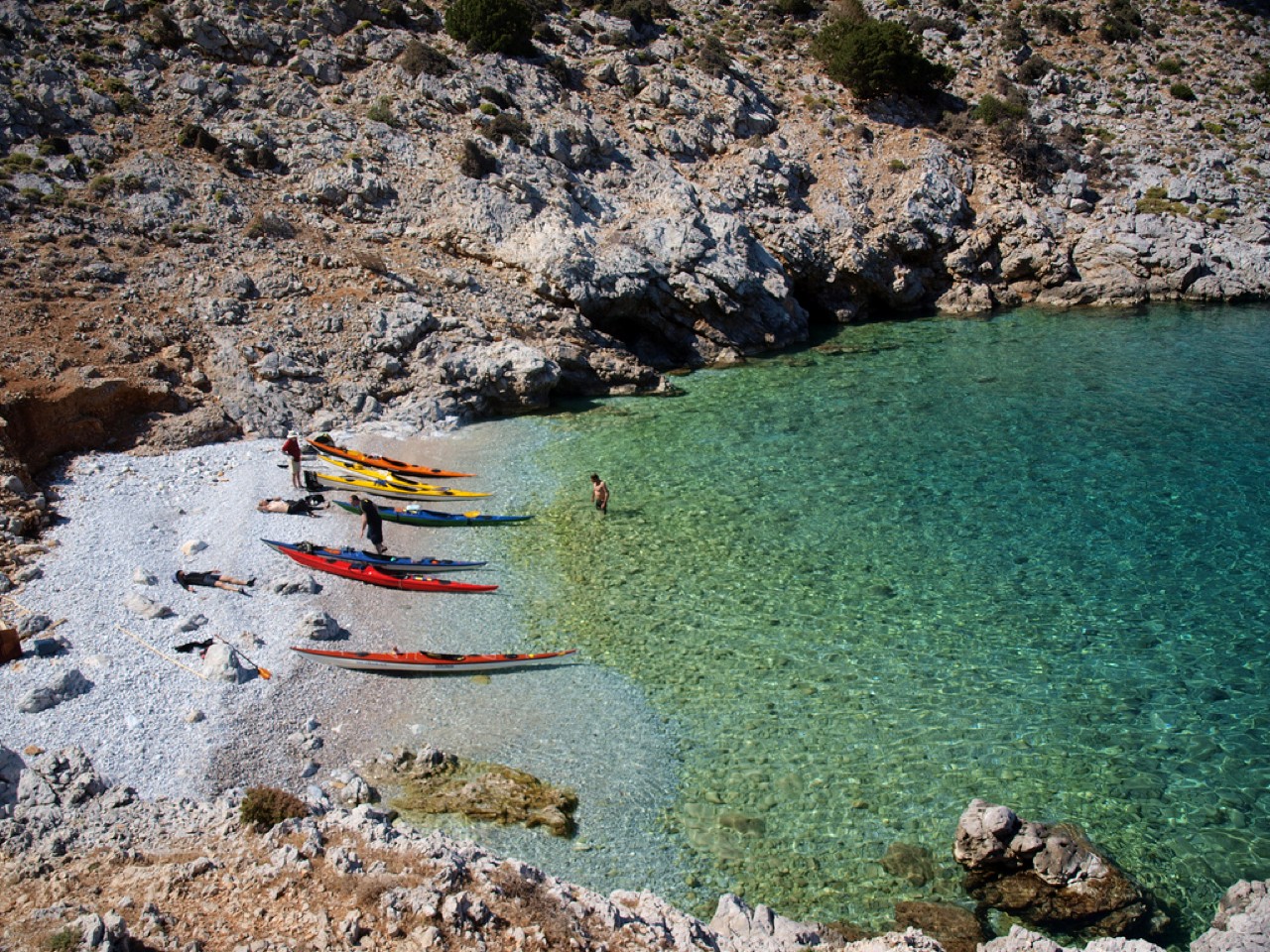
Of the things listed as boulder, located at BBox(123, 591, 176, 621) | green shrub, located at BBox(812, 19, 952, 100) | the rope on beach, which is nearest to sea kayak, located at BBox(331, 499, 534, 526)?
boulder, located at BBox(123, 591, 176, 621)

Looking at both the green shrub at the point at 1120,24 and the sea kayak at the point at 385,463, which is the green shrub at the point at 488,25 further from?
the green shrub at the point at 1120,24

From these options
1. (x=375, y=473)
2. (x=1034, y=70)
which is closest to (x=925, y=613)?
(x=375, y=473)

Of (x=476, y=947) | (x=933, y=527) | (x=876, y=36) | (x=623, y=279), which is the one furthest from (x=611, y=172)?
(x=476, y=947)

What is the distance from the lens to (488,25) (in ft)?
144

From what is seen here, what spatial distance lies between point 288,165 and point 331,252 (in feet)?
22.6

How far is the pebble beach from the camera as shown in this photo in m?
12.1

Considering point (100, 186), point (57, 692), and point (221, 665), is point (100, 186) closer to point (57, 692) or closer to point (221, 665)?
point (57, 692)

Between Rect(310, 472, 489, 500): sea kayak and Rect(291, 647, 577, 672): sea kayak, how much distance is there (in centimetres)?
803

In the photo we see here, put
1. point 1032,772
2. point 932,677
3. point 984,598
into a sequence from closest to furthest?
1. point 1032,772
2. point 932,677
3. point 984,598

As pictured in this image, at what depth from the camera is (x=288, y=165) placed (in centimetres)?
3662

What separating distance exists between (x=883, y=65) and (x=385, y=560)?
45174mm

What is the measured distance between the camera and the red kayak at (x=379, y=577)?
18031 mm

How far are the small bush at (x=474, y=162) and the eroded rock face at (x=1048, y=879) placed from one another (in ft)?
111

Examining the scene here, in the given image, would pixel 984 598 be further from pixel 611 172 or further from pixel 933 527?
pixel 611 172
